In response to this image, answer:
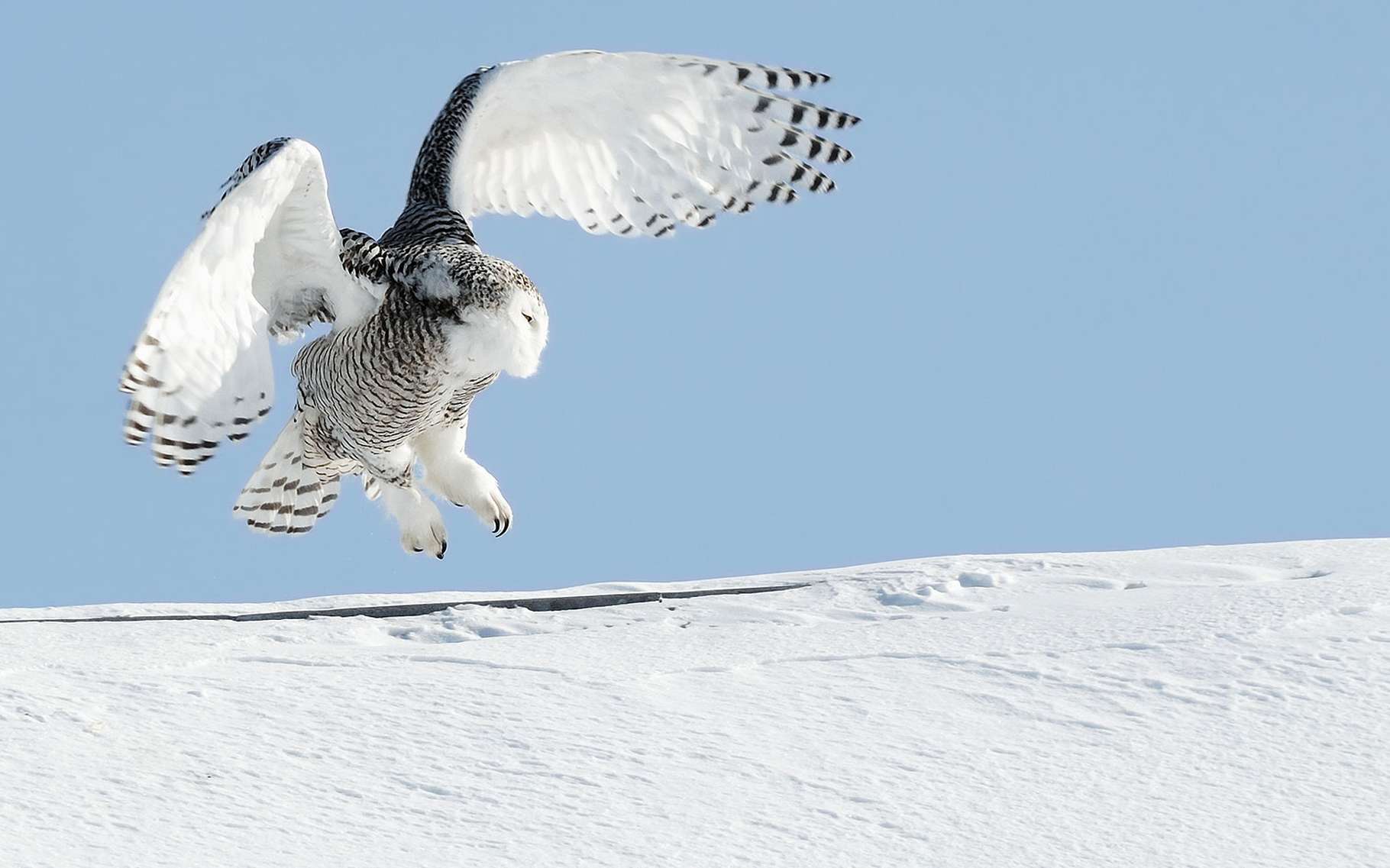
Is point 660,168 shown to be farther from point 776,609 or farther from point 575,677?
point 575,677

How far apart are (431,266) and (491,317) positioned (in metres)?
0.31

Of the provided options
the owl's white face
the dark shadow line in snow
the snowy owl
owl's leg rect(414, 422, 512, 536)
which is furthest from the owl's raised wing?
the dark shadow line in snow

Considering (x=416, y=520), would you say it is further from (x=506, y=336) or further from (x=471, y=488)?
(x=506, y=336)

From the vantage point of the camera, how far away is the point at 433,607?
19.6 feet

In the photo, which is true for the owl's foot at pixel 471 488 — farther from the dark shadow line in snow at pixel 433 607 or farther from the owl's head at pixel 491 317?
the owl's head at pixel 491 317

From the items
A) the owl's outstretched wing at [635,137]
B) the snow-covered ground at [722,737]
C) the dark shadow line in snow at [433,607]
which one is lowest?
the snow-covered ground at [722,737]

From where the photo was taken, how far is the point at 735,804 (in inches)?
154

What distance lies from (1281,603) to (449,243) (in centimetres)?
303

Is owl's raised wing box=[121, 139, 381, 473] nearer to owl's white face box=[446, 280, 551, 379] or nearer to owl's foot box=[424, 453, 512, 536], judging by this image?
owl's white face box=[446, 280, 551, 379]

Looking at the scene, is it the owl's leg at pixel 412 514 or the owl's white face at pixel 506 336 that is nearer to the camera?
the owl's white face at pixel 506 336

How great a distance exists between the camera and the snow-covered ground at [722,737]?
3.68 metres

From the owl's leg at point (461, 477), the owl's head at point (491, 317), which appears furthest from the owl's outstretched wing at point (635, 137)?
the owl's head at point (491, 317)

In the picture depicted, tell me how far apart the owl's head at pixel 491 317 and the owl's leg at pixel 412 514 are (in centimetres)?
84

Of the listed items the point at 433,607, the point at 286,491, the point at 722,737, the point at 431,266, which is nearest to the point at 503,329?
the point at 431,266
